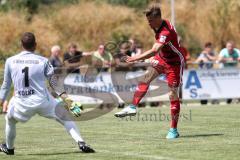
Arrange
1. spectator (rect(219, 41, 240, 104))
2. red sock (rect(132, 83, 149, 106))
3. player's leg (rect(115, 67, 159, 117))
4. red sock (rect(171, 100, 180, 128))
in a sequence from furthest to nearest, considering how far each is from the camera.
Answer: spectator (rect(219, 41, 240, 104)) < red sock (rect(132, 83, 149, 106)) < player's leg (rect(115, 67, 159, 117)) < red sock (rect(171, 100, 180, 128))

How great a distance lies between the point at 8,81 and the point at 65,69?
38.5ft

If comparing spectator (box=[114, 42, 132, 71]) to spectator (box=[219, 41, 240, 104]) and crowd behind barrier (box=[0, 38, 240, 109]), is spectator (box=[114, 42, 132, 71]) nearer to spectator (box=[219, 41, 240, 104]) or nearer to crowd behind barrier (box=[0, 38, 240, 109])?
crowd behind barrier (box=[0, 38, 240, 109])

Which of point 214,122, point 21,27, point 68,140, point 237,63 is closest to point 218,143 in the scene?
point 68,140

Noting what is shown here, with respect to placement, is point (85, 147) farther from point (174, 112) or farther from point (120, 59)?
point (120, 59)

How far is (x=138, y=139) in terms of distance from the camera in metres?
12.4

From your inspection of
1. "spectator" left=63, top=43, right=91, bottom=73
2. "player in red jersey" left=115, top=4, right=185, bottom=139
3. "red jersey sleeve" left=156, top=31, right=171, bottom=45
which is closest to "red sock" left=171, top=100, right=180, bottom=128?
"player in red jersey" left=115, top=4, right=185, bottom=139

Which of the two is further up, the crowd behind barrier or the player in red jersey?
the player in red jersey

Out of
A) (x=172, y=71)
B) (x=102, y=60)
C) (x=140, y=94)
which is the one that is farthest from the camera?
(x=102, y=60)

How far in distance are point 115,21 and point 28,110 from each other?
31.8 meters

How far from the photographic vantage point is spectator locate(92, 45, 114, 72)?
2292 centimetres

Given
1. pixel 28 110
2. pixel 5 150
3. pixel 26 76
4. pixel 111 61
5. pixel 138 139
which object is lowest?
pixel 138 139

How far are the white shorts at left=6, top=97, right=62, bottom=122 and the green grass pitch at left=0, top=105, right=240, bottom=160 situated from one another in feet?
1.81

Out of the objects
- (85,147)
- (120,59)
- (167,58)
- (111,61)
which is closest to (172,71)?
(167,58)

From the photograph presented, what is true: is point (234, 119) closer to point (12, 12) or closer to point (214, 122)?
point (214, 122)
